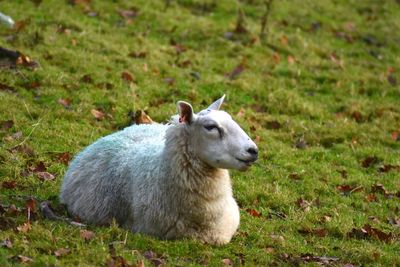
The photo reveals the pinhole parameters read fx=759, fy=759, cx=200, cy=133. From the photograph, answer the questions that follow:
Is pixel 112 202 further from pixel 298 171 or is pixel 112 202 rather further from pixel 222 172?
pixel 298 171

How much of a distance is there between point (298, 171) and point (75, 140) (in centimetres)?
297

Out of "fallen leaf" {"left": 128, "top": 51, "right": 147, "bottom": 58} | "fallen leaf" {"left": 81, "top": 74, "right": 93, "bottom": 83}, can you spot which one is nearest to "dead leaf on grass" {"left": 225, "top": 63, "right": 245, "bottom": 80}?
"fallen leaf" {"left": 128, "top": 51, "right": 147, "bottom": 58}

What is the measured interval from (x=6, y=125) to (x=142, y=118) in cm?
193

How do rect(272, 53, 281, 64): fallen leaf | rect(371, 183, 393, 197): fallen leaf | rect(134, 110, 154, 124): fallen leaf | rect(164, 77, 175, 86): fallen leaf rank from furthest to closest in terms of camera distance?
1. rect(272, 53, 281, 64): fallen leaf
2. rect(164, 77, 175, 86): fallen leaf
3. rect(134, 110, 154, 124): fallen leaf
4. rect(371, 183, 393, 197): fallen leaf

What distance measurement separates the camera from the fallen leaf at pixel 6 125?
32.5 feet

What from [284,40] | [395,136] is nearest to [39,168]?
[395,136]

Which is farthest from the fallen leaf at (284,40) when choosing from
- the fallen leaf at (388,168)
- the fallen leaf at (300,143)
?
the fallen leaf at (388,168)

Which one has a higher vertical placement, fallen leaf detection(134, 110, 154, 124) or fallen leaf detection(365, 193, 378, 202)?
fallen leaf detection(134, 110, 154, 124)

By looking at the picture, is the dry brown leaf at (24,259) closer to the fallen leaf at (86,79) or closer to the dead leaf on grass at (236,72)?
the fallen leaf at (86,79)

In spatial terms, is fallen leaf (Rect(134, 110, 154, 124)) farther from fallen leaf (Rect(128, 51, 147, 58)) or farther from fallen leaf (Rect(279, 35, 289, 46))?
fallen leaf (Rect(279, 35, 289, 46))

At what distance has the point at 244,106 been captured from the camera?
40.7 ft

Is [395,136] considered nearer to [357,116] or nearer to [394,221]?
[357,116]

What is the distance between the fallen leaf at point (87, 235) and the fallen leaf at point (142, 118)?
4.18 metres

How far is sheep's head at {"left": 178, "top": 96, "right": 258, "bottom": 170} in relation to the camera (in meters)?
6.71
